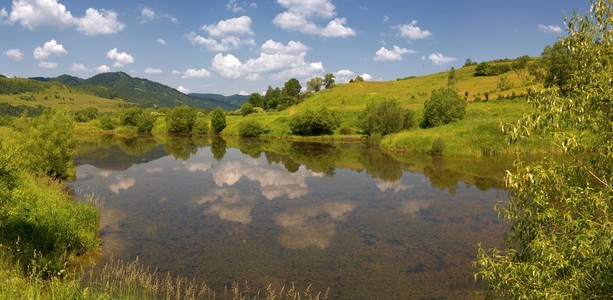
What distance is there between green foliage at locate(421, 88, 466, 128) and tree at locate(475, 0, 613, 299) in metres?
73.1

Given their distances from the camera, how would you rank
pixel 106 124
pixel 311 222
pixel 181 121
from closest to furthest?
pixel 311 222 < pixel 181 121 < pixel 106 124

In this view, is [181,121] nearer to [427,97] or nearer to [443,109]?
[427,97]

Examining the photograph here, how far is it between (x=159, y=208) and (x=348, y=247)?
700 inches

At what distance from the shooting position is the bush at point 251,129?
111 m

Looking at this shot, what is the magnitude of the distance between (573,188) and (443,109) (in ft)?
246

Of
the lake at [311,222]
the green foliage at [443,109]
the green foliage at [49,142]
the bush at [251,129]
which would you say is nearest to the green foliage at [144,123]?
the bush at [251,129]

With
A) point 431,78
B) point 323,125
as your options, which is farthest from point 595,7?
point 431,78

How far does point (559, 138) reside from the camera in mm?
8281

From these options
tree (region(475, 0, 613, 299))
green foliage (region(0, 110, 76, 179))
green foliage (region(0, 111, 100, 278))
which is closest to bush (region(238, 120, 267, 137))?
green foliage (region(0, 110, 76, 179))

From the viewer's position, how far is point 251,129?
111 metres

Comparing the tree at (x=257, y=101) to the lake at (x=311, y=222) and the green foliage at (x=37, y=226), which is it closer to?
the lake at (x=311, y=222)

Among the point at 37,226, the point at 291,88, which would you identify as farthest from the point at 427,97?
the point at 37,226

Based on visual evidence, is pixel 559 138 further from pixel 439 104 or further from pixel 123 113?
pixel 123 113

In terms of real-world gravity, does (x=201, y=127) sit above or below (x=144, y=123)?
below
